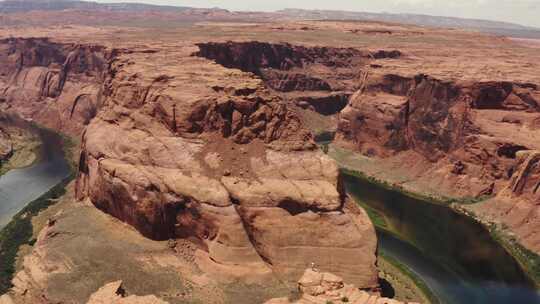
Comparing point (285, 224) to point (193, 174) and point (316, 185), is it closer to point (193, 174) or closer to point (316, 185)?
point (316, 185)

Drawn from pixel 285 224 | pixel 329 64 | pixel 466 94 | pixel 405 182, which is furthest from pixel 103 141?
pixel 329 64

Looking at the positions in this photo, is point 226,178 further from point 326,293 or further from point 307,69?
point 307,69

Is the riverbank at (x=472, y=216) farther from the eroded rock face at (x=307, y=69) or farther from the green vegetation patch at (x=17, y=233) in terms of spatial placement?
the green vegetation patch at (x=17, y=233)

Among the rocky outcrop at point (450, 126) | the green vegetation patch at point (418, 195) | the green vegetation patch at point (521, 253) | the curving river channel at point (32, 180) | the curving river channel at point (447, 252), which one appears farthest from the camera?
the rocky outcrop at point (450, 126)

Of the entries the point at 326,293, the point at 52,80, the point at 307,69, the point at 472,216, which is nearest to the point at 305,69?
the point at 307,69

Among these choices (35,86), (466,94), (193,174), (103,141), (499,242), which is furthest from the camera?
(35,86)

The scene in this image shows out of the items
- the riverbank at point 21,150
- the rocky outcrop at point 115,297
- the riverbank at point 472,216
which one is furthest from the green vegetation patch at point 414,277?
the riverbank at point 21,150
